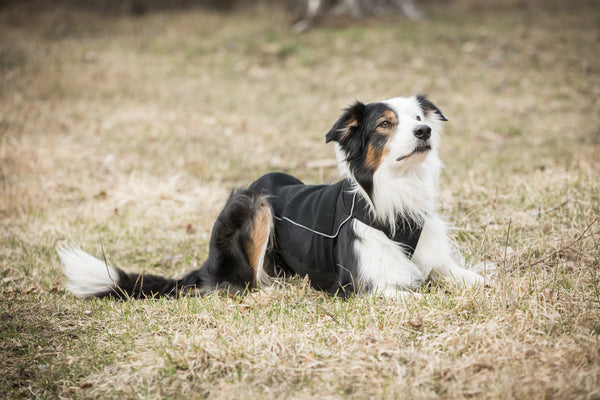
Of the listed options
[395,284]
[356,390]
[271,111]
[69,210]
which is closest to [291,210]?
[395,284]

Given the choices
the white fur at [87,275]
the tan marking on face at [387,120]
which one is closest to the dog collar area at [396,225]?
the tan marking on face at [387,120]

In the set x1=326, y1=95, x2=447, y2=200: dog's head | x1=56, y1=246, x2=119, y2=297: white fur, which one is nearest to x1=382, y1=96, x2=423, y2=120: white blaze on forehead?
x1=326, y1=95, x2=447, y2=200: dog's head

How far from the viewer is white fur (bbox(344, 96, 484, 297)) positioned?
338cm

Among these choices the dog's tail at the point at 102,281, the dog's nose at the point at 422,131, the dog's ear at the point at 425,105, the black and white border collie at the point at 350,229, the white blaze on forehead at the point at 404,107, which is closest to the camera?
the dog's nose at the point at 422,131

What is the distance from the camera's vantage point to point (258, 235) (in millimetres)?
4004

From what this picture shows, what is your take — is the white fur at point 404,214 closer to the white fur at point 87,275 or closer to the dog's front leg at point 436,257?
the dog's front leg at point 436,257

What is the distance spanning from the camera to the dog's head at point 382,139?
11.0 ft

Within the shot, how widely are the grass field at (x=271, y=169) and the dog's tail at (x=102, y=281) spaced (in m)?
0.13

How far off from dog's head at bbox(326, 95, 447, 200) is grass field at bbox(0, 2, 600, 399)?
0.85m

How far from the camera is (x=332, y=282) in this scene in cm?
379

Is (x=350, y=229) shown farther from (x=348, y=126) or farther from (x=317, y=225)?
(x=348, y=126)

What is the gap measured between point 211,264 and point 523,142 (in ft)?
19.9

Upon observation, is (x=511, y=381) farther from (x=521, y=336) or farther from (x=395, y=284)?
(x=395, y=284)

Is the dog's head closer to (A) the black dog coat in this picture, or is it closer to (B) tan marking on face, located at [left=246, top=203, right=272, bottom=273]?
(A) the black dog coat
